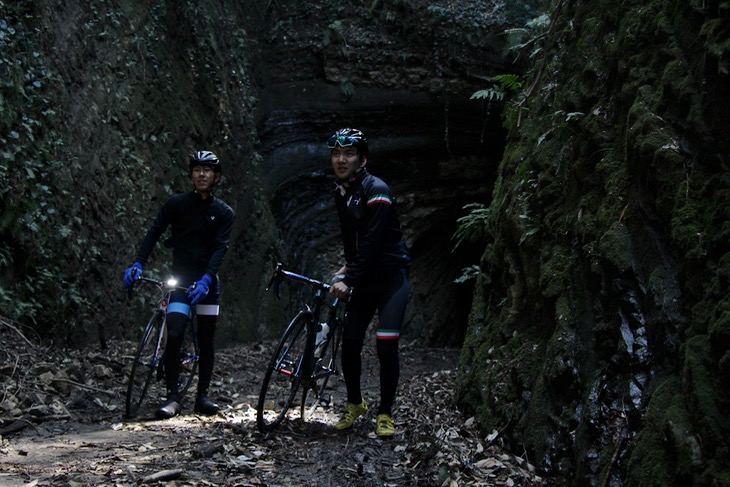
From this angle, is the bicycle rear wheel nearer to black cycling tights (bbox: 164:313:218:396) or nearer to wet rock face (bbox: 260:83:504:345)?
black cycling tights (bbox: 164:313:218:396)

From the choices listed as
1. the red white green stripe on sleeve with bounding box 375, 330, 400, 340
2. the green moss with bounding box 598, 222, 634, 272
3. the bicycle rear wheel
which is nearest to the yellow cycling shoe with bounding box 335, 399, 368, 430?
the bicycle rear wheel

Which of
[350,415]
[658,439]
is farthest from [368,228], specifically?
[658,439]

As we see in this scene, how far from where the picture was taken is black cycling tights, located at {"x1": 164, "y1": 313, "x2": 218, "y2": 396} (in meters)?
5.71

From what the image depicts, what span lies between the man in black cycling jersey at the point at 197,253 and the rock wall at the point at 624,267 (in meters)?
2.23

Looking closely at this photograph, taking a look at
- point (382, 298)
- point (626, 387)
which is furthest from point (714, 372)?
point (382, 298)

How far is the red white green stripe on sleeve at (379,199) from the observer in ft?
16.3

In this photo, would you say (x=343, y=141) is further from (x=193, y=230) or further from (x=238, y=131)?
(x=238, y=131)

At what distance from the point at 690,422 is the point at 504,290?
2825mm

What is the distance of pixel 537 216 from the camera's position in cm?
487

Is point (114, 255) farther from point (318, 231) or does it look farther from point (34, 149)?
point (318, 231)

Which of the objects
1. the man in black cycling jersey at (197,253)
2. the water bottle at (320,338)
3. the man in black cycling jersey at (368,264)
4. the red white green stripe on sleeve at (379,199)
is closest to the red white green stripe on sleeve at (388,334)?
the man in black cycling jersey at (368,264)

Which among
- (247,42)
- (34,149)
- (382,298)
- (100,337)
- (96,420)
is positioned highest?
(247,42)

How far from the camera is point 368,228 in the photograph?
195 inches

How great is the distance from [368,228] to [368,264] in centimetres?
25
